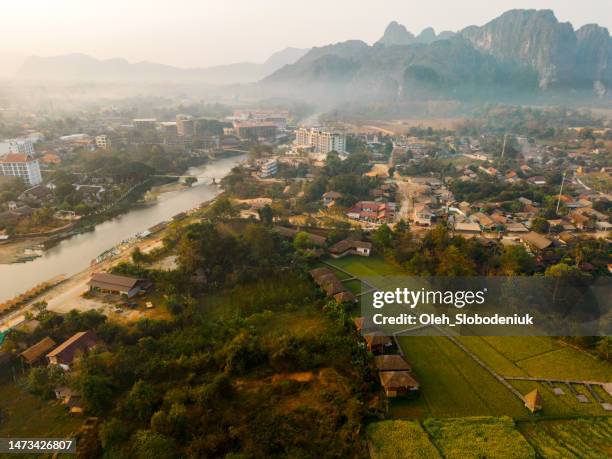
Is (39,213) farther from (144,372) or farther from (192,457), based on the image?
(192,457)

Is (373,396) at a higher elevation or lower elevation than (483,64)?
lower

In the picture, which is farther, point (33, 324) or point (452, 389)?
point (33, 324)

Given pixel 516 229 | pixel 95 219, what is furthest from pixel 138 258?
pixel 516 229

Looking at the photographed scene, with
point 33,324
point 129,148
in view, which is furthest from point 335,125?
point 33,324

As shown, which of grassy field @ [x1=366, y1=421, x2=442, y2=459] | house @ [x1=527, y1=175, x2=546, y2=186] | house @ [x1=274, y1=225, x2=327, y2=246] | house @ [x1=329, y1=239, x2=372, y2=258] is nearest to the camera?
grassy field @ [x1=366, y1=421, x2=442, y2=459]

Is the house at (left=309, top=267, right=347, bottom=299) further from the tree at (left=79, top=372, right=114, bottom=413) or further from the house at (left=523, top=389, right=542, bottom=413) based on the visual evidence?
the tree at (left=79, top=372, right=114, bottom=413)

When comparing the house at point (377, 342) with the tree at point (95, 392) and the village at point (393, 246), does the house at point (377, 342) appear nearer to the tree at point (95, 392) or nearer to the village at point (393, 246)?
the village at point (393, 246)

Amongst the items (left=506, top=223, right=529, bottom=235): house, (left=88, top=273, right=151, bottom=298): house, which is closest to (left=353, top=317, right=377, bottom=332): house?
(left=88, top=273, right=151, bottom=298): house

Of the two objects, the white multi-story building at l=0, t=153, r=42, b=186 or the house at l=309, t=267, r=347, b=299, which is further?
the white multi-story building at l=0, t=153, r=42, b=186
